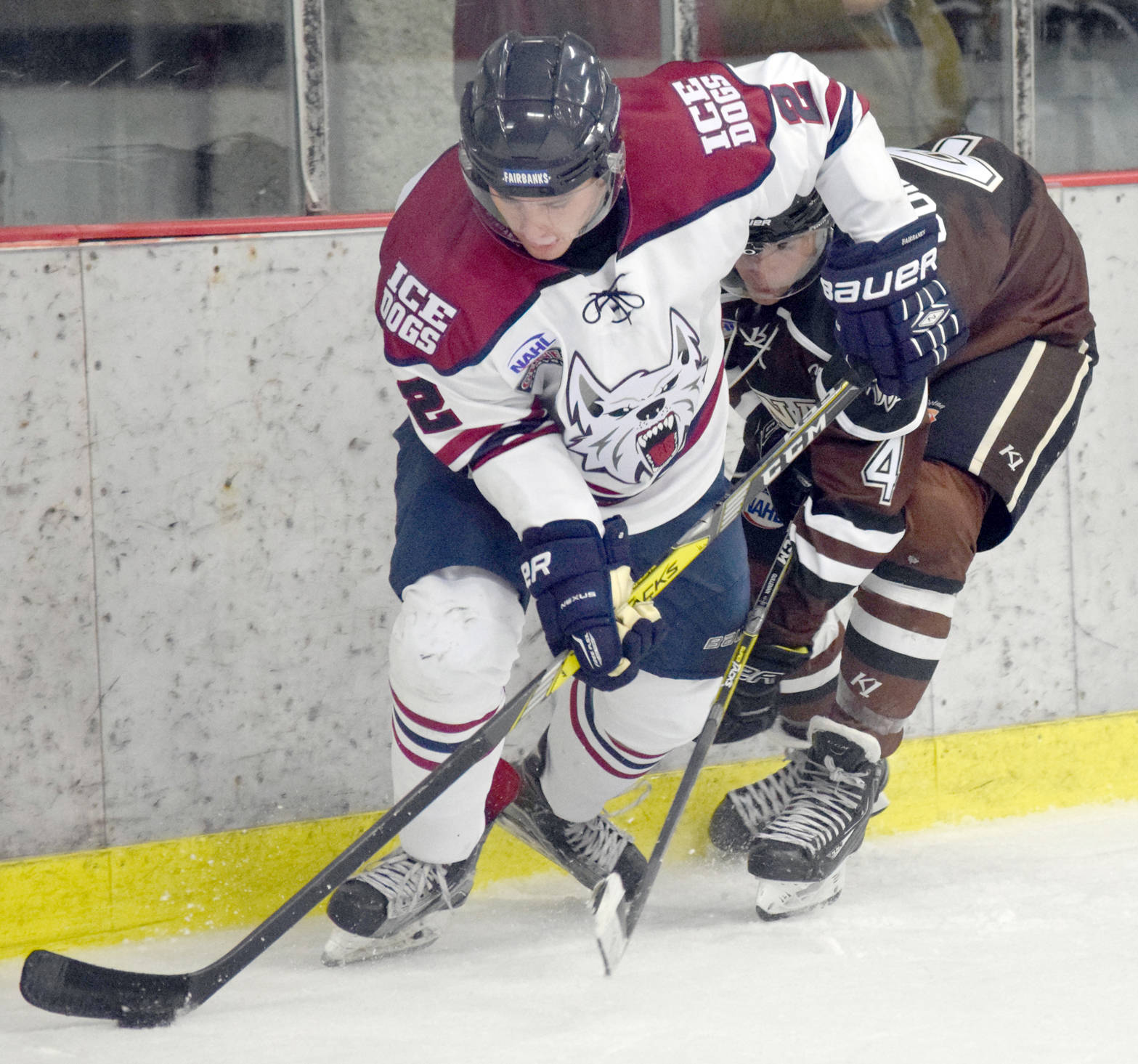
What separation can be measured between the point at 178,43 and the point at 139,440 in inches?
24.9

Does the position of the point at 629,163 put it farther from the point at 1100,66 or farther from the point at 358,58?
the point at 1100,66

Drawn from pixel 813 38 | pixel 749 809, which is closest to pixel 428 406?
pixel 749 809

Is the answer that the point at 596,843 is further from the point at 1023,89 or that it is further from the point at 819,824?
the point at 1023,89

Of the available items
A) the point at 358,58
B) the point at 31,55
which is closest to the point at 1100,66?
the point at 358,58

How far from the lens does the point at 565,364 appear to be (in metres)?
1.64

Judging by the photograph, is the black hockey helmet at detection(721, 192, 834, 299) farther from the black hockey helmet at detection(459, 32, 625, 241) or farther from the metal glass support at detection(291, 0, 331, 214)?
the metal glass support at detection(291, 0, 331, 214)

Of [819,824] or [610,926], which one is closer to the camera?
[610,926]

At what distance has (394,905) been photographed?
1.83 m

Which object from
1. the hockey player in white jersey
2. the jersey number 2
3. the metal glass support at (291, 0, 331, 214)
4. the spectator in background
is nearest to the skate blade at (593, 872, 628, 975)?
the hockey player in white jersey

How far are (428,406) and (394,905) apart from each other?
658 millimetres

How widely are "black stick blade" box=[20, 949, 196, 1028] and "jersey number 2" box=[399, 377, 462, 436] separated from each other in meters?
0.70

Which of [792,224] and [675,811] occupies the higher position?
[792,224]

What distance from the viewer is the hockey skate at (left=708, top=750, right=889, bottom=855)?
2299 millimetres

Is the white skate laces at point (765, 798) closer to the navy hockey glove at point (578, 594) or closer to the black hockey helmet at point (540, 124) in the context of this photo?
the navy hockey glove at point (578, 594)
